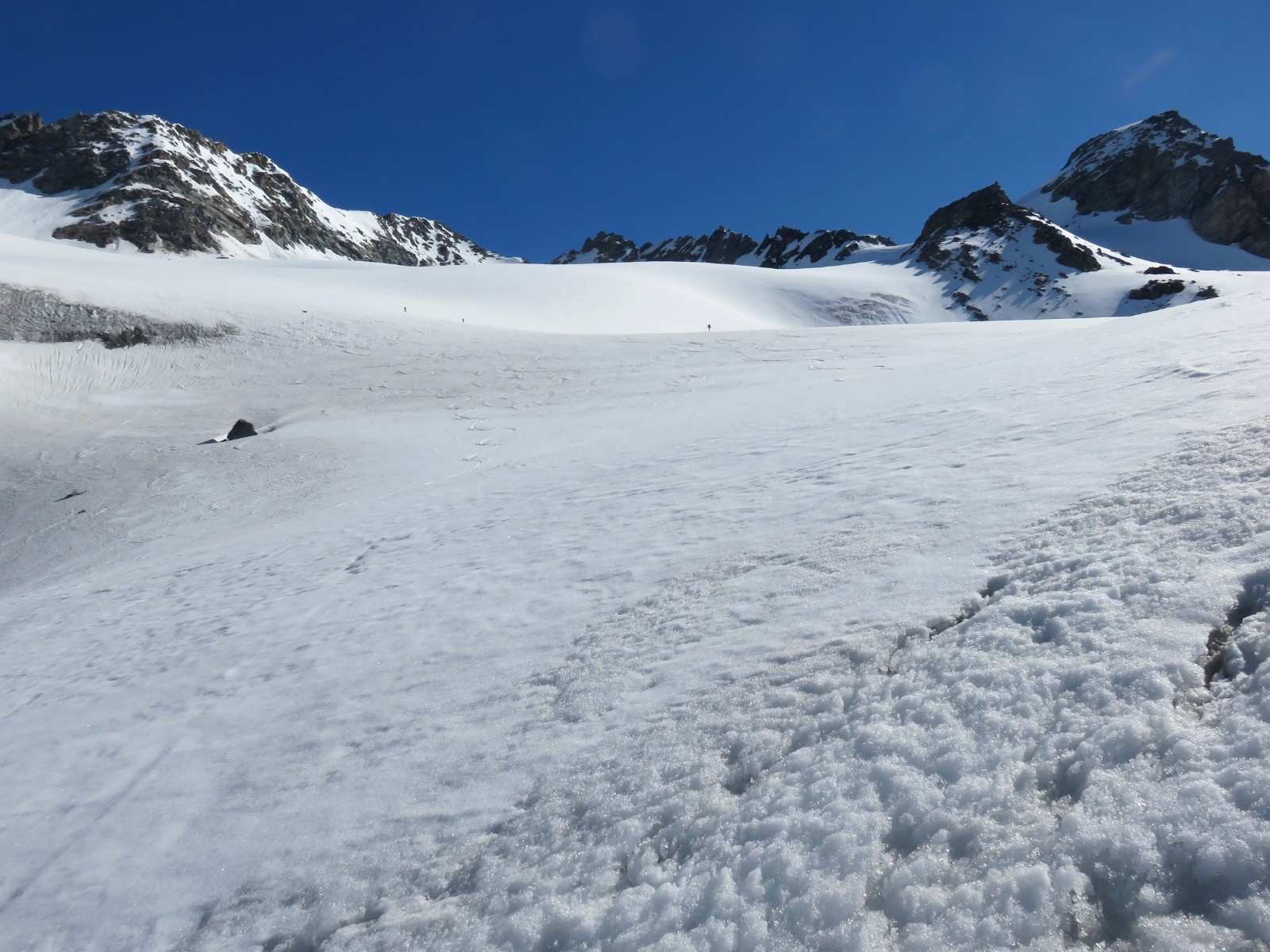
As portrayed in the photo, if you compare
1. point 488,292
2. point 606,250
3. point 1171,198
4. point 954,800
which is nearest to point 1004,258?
point 1171,198

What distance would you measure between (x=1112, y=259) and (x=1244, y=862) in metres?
84.7

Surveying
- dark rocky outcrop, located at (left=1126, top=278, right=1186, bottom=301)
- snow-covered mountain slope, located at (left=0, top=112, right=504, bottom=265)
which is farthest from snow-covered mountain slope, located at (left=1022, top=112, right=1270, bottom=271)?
snow-covered mountain slope, located at (left=0, top=112, right=504, bottom=265)

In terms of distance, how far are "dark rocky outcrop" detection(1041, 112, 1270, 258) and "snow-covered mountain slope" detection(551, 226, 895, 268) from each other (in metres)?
34.6

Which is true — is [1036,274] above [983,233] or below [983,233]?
below

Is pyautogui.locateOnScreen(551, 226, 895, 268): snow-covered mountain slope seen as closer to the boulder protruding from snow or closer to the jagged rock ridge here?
the jagged rock ridge

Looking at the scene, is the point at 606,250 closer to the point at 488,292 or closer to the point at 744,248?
the point at 744,248

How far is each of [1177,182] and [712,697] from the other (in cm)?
13422

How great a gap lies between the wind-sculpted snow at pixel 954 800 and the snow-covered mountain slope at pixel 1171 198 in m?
112

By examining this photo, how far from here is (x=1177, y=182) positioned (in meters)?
101

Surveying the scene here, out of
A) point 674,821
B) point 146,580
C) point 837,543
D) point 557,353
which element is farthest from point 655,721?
point 557,353

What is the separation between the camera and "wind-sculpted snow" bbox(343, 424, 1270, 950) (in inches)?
80.7

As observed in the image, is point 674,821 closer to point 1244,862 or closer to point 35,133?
point 1244,862

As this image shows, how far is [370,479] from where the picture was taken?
1112 cm

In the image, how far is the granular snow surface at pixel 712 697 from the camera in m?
2.29
